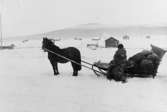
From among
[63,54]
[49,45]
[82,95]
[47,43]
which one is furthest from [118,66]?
[47,43]

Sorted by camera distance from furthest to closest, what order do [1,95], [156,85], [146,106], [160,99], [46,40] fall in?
[46,40] < [156,85] < [1,95] < [160,99] < [146,106]

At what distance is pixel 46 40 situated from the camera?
11.9 meters

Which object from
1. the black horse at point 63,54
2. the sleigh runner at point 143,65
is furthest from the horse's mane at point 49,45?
the sleigh runner at point 143,65

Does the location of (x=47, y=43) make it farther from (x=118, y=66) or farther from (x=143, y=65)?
(x=143, y=65)

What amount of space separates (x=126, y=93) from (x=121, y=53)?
264 cm

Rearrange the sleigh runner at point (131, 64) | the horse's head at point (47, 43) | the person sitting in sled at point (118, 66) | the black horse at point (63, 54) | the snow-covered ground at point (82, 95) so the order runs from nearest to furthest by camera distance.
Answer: the snow-covered ground at point (82, 95)
the person sitting in sled at point (118, 66)
the sleigh runner at point (131, 64)
the black horse at point (63, 54)
the horse's head at point (47, 43)

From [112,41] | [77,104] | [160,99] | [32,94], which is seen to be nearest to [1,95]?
[32,94]

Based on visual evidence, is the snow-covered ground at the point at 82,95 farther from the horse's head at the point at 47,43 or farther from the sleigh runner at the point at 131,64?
the horse's head at the point at 47,43

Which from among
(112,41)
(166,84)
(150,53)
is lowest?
(112,41)

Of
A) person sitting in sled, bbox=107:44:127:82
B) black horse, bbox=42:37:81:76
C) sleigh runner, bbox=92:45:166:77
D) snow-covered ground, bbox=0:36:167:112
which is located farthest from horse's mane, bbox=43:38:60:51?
person sitting in sled, bbox=107:44:127:82

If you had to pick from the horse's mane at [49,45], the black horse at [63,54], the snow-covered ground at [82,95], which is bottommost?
the snow-covered ground at [82,95]

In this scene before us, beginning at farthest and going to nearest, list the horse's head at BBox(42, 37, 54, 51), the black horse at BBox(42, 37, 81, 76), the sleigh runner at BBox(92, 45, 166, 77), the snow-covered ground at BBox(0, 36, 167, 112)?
the horse's head at BBox(42, 37, 54, 51)
the black horse at BBox(42, 37, 81, 76)
the sleigh runner at BBox(92, 45, 166, 77)
the snow-covered ground at BBox(0, 36, 167, 112)

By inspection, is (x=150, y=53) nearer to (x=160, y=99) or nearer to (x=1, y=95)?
(x=160, y=99)

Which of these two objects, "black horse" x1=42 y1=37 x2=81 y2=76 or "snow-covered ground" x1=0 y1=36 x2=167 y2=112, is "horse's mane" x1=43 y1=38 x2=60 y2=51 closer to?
"black horse" x1=42 y1=37 x2=81 y2=76
